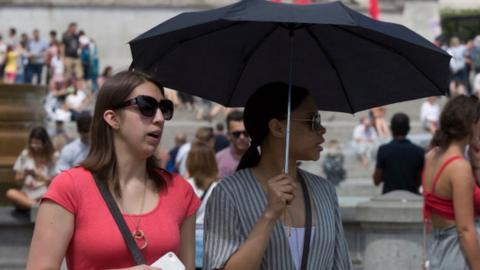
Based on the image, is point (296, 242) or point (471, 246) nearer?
point (296, 242)

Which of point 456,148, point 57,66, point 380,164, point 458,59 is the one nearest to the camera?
point 456,148

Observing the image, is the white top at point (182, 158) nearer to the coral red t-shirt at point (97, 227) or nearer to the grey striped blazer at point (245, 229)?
the grey striped blazer at point (245, 229)

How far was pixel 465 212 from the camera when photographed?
6.09 meters

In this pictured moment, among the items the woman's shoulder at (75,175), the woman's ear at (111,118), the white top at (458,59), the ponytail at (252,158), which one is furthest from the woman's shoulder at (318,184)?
the white top at (458,59)

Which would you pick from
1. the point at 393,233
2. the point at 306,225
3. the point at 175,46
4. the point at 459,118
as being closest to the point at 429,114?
the point at 393,233

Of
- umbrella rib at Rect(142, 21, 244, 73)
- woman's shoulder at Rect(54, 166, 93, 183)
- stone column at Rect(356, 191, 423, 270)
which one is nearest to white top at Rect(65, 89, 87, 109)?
stone column at Rect(356, 191, 423, 270)

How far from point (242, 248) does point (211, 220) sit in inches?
8.9

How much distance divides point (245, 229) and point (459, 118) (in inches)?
72.9

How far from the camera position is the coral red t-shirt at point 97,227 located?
4547 mm

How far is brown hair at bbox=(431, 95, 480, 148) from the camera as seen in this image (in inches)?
248

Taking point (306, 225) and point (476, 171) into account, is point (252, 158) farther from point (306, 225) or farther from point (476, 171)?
point (476, 171)

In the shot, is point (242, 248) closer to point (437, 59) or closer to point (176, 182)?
point (176, 182)

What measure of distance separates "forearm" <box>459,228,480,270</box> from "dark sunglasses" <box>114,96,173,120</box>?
1.94 meters

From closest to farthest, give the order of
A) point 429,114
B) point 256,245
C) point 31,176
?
point 256,245 → point 31,176 → point 429,114
